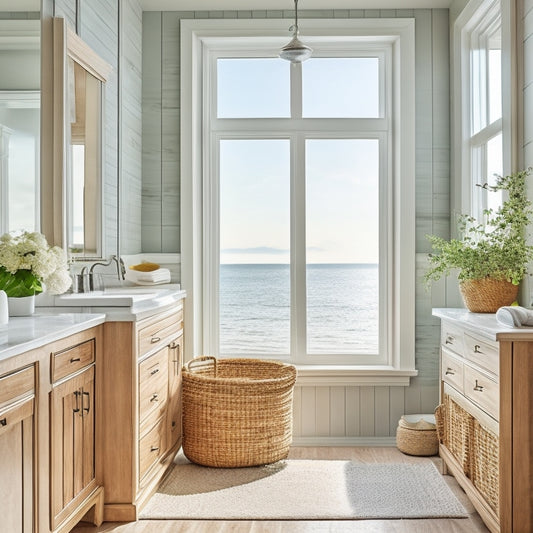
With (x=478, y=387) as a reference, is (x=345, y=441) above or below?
below

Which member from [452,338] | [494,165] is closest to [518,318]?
[452,338]

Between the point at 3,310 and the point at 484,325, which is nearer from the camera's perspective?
the point at 3,310

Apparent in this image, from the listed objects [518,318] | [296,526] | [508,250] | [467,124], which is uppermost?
[467,124]

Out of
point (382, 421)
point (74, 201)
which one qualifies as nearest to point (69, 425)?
point (74, 201)

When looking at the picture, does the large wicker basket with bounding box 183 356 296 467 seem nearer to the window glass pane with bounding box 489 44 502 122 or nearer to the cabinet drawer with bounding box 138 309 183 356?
the cabinet drawer with bounding box 138 309 183 356

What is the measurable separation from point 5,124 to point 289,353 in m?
2.36

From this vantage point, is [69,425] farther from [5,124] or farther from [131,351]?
[5,124]

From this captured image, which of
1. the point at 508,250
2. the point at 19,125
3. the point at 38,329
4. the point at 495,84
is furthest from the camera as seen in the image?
the point at 495,84

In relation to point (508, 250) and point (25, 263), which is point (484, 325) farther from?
point (25, 263)

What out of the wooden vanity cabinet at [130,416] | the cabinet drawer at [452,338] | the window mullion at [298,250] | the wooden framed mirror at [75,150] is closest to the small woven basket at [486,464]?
the cabinet drawer at [452,338]

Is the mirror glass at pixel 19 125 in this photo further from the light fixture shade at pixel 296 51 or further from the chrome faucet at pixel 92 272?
the light fixture shade at pixel 296 51

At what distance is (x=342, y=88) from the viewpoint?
13.7 feet

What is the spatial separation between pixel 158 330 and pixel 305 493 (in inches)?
42.0

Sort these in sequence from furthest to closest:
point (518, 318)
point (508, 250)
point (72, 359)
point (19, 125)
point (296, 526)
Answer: point (508, 250)
point (296, 526)
point (19, 125)
point (518, 318)
point (72, 359)
